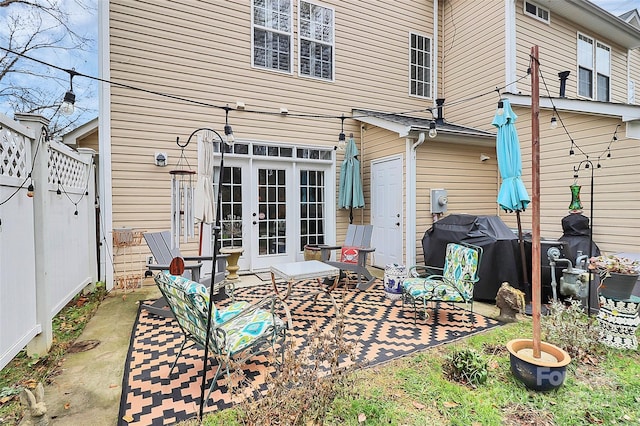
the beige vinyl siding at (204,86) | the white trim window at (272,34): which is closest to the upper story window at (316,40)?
the beige vinyl siding at (204,86)

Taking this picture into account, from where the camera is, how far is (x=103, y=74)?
5277 mm

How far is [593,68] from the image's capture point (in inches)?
337

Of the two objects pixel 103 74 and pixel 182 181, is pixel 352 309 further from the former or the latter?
pixel 103 74

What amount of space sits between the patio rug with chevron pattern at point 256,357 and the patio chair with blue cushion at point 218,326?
0.49 ft

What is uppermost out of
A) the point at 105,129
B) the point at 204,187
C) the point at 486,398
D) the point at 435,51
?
the point at 435,51

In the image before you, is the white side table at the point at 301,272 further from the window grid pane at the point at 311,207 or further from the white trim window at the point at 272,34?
the white trim window at the point at 272,34

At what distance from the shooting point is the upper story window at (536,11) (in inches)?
292

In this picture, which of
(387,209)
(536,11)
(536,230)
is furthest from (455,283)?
(536,11)

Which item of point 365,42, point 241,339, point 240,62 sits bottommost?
point 241,339

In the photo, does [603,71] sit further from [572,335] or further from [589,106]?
[572,335]

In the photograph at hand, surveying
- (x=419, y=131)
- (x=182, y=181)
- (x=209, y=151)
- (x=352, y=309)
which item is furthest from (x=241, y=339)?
(x=419, y=131)

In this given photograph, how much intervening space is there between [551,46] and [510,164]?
581 centimetres

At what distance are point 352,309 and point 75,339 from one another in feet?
10.6

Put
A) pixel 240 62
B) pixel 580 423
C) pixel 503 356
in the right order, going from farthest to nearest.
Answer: pixel 240 62 → pixel 503 356 → pixel 580 423
